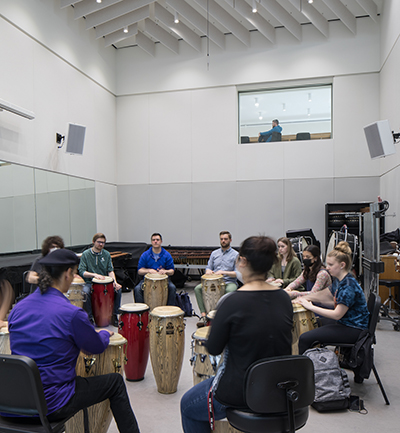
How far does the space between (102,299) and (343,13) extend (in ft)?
24.0

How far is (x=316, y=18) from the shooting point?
26.1 ft

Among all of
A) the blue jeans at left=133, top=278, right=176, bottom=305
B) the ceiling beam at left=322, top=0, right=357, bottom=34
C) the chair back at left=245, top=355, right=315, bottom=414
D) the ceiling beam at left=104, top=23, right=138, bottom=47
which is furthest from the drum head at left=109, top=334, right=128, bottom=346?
the ceiling beam at left=104, top=23, right=138, bottom=47

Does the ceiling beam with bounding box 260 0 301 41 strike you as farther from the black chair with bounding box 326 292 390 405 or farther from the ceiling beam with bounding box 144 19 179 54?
the black chair with bounding box 326 292 390 405

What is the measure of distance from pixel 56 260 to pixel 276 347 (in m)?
1.17

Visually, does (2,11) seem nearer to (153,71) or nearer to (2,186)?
(2,186)

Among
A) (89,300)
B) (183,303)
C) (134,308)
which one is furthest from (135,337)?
(183,303)

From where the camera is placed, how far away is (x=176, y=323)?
329 centimetres

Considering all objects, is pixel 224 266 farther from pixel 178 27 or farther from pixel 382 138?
pixel 178 27

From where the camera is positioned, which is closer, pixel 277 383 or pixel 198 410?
pixel 277 383

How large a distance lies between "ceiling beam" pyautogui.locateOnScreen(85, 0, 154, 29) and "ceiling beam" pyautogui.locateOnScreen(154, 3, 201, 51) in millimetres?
747

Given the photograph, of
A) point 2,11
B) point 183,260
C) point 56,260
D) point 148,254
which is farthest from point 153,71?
point 56,260

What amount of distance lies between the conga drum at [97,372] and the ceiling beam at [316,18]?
24.7ft

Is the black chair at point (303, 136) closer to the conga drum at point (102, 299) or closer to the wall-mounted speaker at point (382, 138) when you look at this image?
the wall-mounted speaker at point (382, 138)

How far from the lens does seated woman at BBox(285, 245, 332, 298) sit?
3.70 metres
